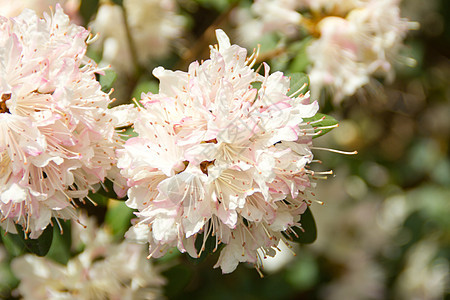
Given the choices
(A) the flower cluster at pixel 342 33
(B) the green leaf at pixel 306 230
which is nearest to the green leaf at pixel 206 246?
(B) the green leaf at pixel 306 230

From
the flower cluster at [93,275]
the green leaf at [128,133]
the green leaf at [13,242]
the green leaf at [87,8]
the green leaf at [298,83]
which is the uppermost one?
the green leaf at [87,8]

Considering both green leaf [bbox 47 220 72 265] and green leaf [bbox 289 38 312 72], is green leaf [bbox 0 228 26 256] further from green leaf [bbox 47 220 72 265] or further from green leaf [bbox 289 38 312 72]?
green leaf [bbox 289 38 312 72]

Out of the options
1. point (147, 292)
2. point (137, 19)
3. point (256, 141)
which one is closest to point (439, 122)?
point (137, 19)

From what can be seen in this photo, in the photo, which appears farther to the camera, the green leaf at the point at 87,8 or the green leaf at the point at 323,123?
the green leaf at the point at 87,8

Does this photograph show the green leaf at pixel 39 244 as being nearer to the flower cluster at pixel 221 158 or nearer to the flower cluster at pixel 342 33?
the flower cluster at pixel 221 158

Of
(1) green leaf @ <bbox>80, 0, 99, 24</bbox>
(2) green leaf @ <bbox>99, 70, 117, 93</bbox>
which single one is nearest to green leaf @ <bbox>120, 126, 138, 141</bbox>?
(2) green leaf @ <bbox>99, 70, 117, 93</bbox>

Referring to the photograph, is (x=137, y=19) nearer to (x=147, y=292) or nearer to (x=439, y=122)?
(x=147, y=292)
